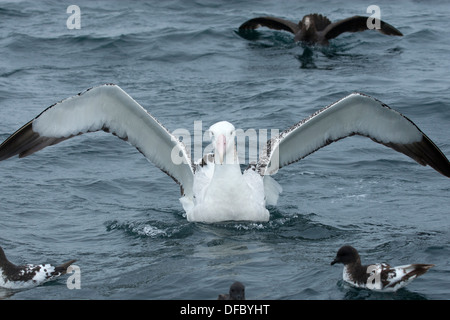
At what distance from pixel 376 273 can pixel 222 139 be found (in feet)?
9.94

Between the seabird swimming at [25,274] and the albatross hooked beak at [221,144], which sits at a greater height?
the albatross hooked beak at [221,144]

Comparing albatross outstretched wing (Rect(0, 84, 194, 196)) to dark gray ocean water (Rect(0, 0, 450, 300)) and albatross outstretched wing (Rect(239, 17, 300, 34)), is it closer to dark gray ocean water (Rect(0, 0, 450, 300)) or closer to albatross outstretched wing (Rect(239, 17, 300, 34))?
dark gray ocean water (Rect(0, 0, 450, 300))

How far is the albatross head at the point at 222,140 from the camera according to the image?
34.9ft

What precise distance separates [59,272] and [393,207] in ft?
16.3

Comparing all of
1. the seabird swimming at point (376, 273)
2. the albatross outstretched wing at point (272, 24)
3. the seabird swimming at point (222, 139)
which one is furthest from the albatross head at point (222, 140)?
the albatross outstretched wing at point (272, 24)

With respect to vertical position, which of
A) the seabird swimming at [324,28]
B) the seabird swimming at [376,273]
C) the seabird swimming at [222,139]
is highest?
the seabird swimming at [324,28]

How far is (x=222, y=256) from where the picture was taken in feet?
32.4

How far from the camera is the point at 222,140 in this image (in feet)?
34.9

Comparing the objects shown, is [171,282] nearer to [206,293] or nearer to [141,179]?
[206,293]

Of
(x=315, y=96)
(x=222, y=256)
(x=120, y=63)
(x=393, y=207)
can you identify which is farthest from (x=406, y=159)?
(x=120, y=63)

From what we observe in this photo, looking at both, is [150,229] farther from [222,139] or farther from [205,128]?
[205,128]

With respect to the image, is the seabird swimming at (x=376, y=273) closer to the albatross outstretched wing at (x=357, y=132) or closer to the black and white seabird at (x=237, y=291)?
the black and white seabird at (x=237, y=291)

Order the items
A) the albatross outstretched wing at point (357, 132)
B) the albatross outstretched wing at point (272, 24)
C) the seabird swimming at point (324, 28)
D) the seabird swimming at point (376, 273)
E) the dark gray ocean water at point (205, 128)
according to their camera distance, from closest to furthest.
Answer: the seabird swimming at point (376, 273)
the dark gray ocean water at point (205, 128)
the albatross outstretched wing at point (357, 132)
the seabird swimming at point (324, 28)
the albatross outstretched wing at point (272, 24)

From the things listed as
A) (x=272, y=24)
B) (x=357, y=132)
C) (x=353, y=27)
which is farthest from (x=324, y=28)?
(x=357, y=132)
